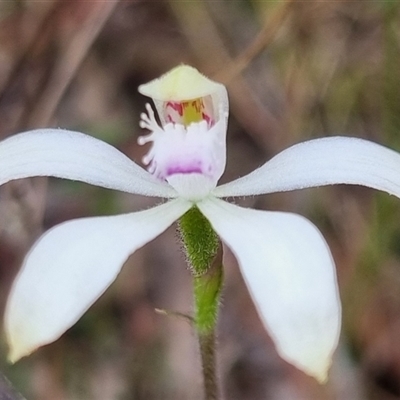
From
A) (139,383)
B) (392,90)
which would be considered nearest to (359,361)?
(139,383)

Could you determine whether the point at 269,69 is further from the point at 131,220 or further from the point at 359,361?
the point at 131,220

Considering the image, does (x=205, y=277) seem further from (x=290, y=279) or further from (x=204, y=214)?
(x=290, y=279)

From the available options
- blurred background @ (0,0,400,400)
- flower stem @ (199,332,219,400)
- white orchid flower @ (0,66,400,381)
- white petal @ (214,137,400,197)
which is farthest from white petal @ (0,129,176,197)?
blurred background @ (0,0,400,400)

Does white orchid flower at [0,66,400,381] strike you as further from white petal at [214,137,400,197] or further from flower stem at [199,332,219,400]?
flower stem at [199,332,219,400]

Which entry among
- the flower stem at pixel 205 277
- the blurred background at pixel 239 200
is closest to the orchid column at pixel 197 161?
the flower stem at pixel 205 277

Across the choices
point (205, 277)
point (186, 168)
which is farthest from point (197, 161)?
point (205, 277)

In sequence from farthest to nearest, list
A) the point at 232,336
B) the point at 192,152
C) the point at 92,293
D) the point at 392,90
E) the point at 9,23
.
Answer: the point at 9,23
the point at 232,336
the point at 392,90
the point at 192,152
the point at 92,293

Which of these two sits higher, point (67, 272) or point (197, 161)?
point (197, 161)

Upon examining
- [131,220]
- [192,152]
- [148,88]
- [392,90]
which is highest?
[392,90]
